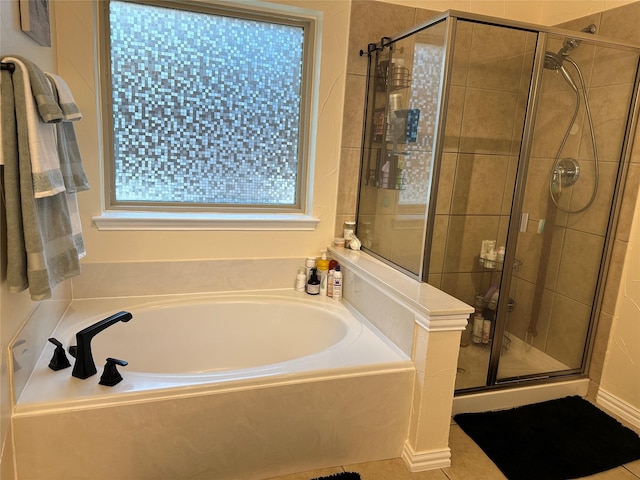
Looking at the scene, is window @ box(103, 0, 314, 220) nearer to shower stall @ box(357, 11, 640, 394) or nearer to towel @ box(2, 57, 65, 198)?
shower stall @ box(357, 11, 640, 394)

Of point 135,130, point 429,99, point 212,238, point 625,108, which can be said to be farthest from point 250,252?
point 625,108

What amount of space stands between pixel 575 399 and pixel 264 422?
167cm

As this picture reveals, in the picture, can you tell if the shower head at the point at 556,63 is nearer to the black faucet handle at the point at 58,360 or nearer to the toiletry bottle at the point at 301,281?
the toiletry bottle at the point at 301,281

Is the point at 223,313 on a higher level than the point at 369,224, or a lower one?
lower

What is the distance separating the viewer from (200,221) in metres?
2.29

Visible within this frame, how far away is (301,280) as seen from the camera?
2.48 m

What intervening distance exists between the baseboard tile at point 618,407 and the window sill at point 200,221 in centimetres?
172

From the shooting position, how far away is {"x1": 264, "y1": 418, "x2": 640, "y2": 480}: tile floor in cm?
175

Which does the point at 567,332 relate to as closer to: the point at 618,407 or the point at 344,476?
the point at 618,407

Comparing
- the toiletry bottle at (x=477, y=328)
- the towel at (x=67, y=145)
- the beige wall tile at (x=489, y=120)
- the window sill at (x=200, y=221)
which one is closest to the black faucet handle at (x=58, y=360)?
the towel at (x=67, y=145)

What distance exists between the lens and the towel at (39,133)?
1.24 metres

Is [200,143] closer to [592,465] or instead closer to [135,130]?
[135,130]

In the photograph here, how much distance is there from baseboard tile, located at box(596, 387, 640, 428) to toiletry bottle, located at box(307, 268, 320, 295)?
1.55 meters

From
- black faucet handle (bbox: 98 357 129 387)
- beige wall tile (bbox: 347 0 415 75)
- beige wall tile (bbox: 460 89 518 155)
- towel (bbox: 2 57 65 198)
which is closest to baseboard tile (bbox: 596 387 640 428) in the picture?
beige wall tile (bbox: 460 89 518 155)
